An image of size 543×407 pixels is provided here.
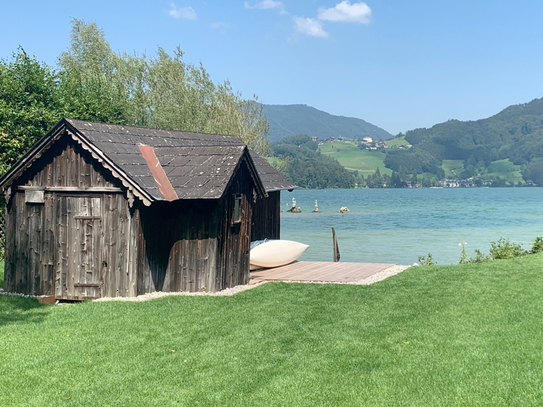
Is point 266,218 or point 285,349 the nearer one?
point 285,349

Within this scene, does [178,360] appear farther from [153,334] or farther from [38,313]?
[38,313]

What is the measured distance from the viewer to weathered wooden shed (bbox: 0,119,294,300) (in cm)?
1834

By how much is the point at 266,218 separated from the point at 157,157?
869 cm

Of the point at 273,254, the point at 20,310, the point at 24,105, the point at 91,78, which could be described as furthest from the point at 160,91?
the point at 20,310

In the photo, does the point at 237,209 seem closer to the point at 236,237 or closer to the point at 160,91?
the point at 236,237

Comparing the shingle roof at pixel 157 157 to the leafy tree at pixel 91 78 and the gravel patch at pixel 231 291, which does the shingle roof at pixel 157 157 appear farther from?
the leafy tree at pixel 91 78

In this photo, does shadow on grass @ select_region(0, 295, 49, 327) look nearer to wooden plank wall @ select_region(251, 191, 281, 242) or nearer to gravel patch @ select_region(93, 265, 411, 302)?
gravel patch @ select_region(93, 265, 411, 302)

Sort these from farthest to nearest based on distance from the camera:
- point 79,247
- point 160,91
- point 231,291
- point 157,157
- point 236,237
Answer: point 160,91
point 236,237
point 157,157
point 231,291
point 79,247

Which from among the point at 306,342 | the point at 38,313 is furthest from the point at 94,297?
the point at 306,342

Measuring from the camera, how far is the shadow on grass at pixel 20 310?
15.8 m

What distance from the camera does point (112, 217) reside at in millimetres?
18359

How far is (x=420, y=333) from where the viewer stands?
13.5 m

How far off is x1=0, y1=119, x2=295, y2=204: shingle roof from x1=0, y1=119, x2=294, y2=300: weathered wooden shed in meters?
0.04

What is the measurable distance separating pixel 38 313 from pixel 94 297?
221 centimetres
